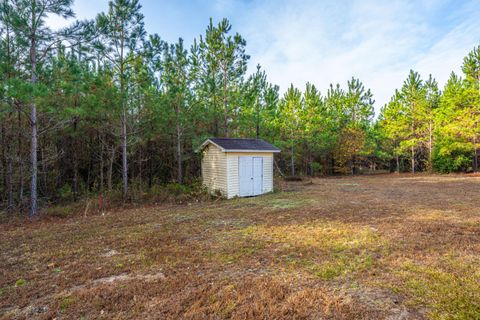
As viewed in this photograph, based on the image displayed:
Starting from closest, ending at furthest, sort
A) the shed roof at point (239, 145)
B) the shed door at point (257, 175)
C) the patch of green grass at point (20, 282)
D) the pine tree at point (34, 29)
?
the patch of green grass at point (20, 282) → the pine tree at point (34, 29) → the shed roof at point (239, 145) → the shed door at point (257, 175)

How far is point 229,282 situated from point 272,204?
17.0 feet

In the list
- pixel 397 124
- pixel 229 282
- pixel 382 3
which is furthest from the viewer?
pixel 397 124

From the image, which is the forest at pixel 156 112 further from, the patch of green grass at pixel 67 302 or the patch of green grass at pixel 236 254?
the patch of green grass at pixel 236 254

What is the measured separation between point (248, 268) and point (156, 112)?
7881 mm

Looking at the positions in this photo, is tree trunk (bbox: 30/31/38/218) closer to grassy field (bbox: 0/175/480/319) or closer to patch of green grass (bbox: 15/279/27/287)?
grassy field (bbox: 0/175/480/319)

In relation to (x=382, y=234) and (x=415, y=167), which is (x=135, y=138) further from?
(x=415, y=167)

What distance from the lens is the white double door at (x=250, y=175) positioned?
981 cm

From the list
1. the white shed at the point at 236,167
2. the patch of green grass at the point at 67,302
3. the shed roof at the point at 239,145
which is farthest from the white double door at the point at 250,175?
the patch of green grass at the point at 67,302

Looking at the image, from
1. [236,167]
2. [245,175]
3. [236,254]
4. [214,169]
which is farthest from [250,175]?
[236,254]

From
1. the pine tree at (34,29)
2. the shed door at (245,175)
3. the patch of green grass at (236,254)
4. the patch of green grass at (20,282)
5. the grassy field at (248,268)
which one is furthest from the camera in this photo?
the shed door at (245,175)

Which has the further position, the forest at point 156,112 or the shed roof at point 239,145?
the shed roof at point 239,145

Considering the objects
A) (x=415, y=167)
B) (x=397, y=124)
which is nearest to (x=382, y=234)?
(x=397, y=124)

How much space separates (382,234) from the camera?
4324 millimetres

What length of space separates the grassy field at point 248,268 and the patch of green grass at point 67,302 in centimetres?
2
